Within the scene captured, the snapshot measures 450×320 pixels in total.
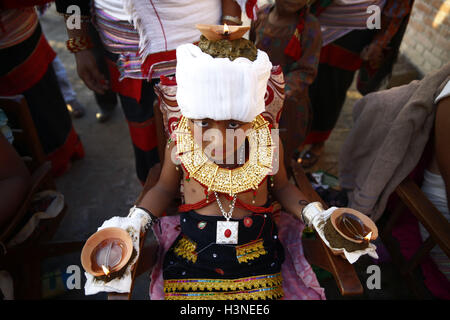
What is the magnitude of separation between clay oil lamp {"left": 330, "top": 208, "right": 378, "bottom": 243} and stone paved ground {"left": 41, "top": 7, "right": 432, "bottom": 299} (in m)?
1.24

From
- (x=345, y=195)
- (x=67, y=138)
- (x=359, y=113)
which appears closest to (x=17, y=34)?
(x=67, y=138)

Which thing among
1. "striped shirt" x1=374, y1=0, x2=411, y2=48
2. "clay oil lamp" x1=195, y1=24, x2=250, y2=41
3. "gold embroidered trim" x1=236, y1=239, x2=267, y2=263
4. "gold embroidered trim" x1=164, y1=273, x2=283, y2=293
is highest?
"clay oil lamp" x1=195, y1=24, x2=250, y2=41

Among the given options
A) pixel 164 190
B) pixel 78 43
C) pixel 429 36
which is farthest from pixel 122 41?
pixel 429 36

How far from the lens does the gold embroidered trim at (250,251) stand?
171 centimetres

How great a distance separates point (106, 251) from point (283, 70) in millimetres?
1886

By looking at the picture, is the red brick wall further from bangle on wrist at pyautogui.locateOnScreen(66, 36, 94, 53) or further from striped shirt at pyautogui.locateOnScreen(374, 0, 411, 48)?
bangle on wrist at pyautogui.locateOnScreen(66, 36, 94, 53)

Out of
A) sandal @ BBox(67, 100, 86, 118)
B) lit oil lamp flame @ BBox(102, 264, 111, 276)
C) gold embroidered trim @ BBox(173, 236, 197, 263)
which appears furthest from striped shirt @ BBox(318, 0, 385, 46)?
sandal @ BBox(67, 100, 86, 118)

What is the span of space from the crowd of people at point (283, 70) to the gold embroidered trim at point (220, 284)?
3.30 feet

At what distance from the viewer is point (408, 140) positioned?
6.40 ft

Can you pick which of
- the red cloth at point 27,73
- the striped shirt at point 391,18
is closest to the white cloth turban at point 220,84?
the red cloth at point 27,73

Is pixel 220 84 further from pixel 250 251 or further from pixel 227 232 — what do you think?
pixel 250 251

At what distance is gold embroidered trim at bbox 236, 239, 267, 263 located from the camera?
5.60ft

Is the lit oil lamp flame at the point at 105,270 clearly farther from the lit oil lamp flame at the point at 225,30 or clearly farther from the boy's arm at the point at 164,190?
the lit oil lamp flame at the point at 225,30

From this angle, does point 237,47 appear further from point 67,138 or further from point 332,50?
point 67,138
